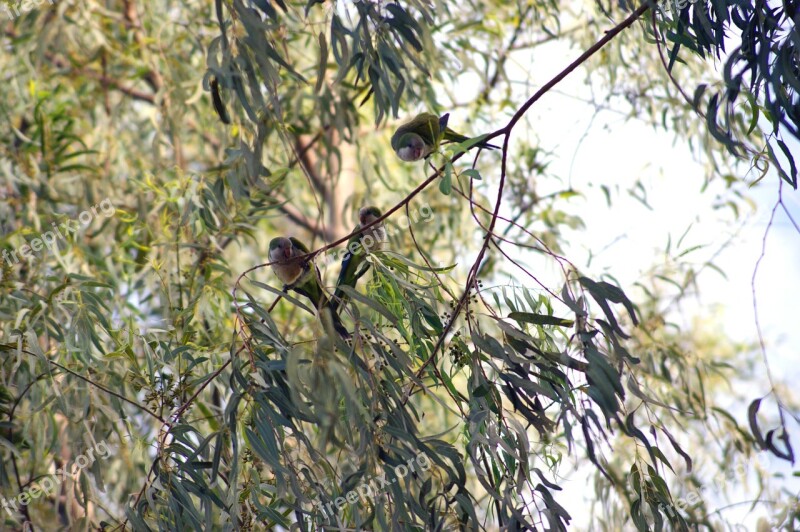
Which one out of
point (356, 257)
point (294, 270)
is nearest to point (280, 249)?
point (294, 270)

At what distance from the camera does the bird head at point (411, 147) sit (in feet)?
4.83

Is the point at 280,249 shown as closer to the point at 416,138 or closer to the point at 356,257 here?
the point at 356,257

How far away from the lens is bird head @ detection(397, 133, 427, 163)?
1471 millimetres

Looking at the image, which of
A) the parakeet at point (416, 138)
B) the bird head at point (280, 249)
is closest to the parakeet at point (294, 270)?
the bird head at point (280, 249)

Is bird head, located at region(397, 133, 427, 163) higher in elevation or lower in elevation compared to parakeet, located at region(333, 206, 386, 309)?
higher

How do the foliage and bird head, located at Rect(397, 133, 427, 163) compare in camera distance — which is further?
bird head, located at Rect(397, 133, 427, 163)

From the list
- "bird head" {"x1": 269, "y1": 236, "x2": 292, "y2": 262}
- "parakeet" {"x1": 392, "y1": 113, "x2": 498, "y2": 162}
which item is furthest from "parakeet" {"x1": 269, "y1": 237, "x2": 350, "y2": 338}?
"parakeet" {"x1": 392, "y1": 113, "x2": 498, "y2": 162}

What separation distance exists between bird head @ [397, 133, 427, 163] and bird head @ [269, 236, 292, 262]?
266mm

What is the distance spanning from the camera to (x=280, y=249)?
1.51 m

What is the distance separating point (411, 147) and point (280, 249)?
299 mm

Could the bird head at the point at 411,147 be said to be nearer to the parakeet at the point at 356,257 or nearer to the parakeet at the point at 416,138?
the parakeet at the point at 416,138

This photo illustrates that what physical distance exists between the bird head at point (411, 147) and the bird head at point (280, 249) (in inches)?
10.5

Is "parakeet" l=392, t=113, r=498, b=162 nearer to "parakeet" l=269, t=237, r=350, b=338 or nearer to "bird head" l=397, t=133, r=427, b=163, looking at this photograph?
"bird head" l=397, t=133, r=427, b=163

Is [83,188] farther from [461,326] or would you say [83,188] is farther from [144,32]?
[461,326]
